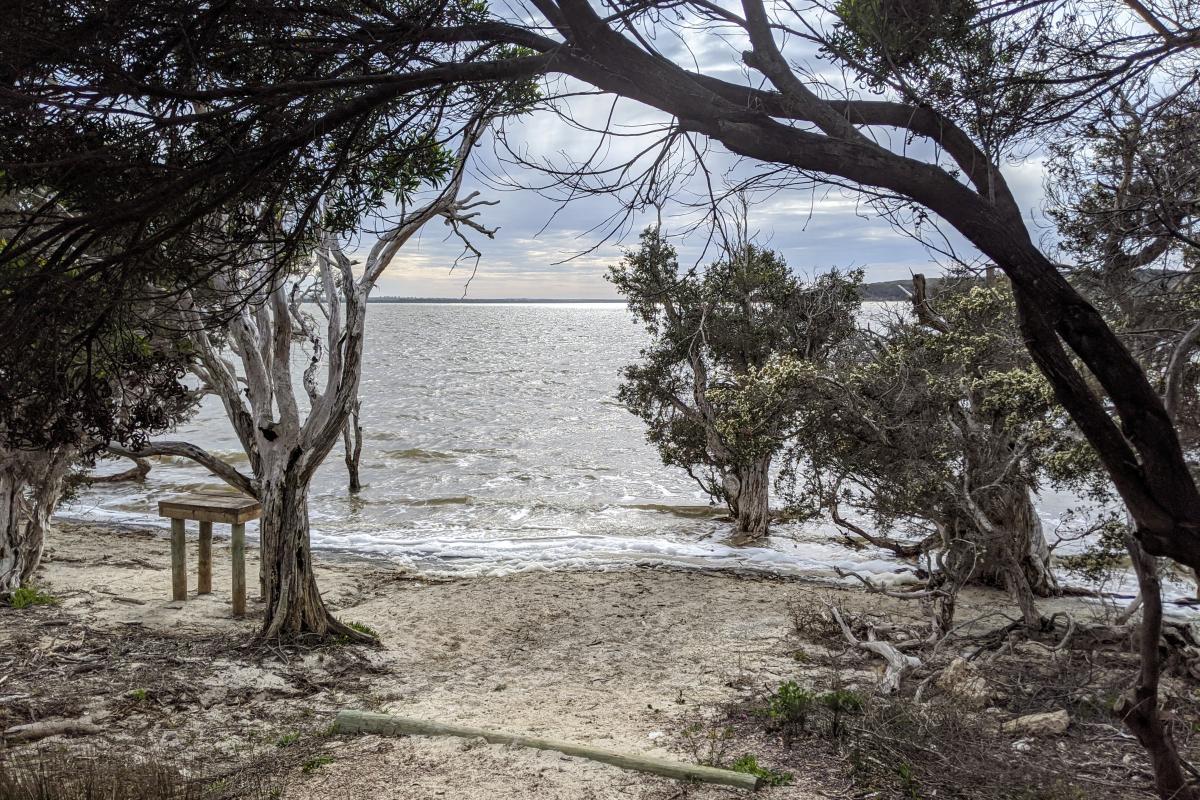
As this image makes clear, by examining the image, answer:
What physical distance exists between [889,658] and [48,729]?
650cm

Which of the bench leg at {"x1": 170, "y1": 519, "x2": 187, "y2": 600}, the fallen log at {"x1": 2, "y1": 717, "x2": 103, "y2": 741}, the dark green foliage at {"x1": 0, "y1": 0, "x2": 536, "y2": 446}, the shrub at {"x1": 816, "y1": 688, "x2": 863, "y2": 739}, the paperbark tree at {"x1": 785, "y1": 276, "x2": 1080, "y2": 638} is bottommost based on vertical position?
the fallen log at {"x1": 2, "y1": 717, "x2": 103, "y2": 741}

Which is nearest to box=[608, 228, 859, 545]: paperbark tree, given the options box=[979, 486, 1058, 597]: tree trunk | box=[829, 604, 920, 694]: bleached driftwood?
box=[979, 486, 1058, 597]: tree trunk

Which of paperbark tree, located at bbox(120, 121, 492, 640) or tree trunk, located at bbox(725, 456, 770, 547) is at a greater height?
paperbark tree, located at bbox(120, 121, 492, 640)

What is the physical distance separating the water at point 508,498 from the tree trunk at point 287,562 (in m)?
5.61

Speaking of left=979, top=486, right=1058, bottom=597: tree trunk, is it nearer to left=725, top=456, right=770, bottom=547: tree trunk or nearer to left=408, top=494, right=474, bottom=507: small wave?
left=725, top=456, right=770, bottom=547: tree trunk

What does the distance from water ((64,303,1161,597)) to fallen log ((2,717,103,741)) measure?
309 inches

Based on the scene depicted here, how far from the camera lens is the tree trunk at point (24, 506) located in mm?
8422

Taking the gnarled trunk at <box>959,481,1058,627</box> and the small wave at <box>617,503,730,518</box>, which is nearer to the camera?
the gnarled trunk at <box>959,481,1058,627</box>

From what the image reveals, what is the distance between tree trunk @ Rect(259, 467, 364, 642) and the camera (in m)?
7.50

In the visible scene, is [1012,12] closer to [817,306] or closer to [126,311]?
[126,311]

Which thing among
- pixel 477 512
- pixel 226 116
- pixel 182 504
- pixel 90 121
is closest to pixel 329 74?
pixel 226 116

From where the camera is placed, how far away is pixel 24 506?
9164 millimetres

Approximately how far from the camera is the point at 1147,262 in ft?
19.3

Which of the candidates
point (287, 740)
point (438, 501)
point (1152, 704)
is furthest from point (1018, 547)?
point (438, 501)
